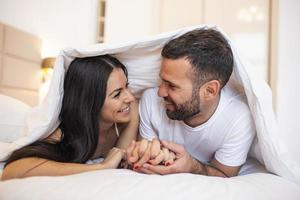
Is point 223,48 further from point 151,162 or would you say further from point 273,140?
point 151,162

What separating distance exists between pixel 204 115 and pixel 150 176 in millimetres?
419

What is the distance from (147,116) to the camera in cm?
108

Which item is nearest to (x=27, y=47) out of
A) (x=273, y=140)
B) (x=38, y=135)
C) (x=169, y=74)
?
(x=38, y=135)

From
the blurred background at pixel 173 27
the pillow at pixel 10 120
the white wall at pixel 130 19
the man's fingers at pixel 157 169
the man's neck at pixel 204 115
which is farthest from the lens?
the white wall at pixel 130 19

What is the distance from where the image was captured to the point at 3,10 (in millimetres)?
2029

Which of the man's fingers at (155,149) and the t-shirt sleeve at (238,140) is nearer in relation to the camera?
the man's fingers at (155,149)

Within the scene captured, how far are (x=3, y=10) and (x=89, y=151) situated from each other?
1.59 meters

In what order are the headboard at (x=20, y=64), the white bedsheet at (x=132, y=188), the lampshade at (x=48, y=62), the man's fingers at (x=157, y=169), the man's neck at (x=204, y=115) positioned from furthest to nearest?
the lampshade at (x=48, y=62), the headboard at (x=20, y=64), the man's neck at (x=204, y=115), the man's fingers at (x=157, y=169), the white bedsheet at (x=132, y=188)

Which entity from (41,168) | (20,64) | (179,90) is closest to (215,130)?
(179,90)

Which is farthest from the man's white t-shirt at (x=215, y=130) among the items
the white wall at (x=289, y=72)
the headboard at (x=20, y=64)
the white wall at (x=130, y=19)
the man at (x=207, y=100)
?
the white wall at (x=130, y=19)

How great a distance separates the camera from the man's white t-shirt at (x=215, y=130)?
0.89 m

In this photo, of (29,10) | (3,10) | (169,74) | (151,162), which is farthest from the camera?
(29,10)

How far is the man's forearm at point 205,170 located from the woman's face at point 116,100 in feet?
1.09

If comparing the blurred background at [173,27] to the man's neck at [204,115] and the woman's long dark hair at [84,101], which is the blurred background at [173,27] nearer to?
the woman's long dark hair at [84,101]
